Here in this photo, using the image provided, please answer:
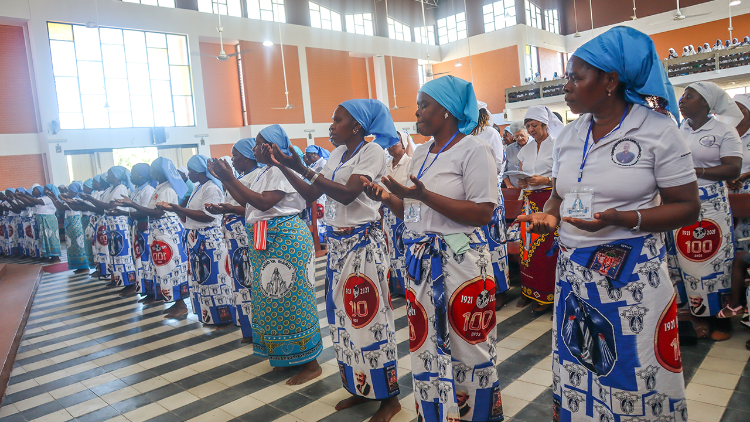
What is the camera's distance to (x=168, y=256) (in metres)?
5.10

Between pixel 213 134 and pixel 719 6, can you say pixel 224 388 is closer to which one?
pixel 213 134

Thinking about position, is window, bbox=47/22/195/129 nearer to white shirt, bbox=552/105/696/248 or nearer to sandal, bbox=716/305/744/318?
sandal, bbox=716/305/744/318

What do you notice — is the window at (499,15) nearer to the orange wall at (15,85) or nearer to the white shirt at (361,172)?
the orange wall at (15,85)

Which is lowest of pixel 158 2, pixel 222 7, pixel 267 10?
pixel 158 2

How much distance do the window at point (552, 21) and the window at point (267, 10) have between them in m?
13.2

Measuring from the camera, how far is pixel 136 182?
18.4 ft

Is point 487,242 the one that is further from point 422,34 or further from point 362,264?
point 422,34

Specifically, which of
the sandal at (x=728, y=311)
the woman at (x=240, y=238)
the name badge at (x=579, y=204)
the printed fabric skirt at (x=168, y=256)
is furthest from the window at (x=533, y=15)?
the name badge at (x=579, y=204)

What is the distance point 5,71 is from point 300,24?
32.1ft

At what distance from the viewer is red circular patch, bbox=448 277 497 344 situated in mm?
1916

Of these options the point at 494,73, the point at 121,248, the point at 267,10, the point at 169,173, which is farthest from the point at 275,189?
the point at 494,73

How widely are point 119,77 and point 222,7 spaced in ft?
14.8

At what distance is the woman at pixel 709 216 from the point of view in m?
2.92

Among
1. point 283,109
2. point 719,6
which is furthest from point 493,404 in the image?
point 719,6
